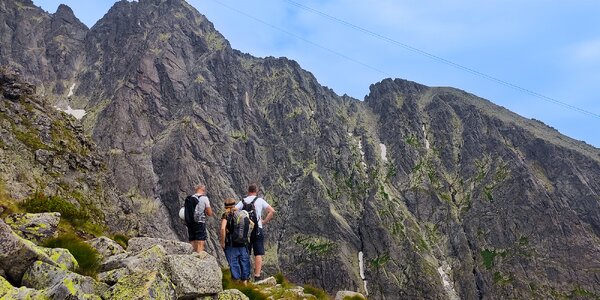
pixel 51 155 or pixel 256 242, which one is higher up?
pixel 51 155

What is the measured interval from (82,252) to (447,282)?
Answer: 186m

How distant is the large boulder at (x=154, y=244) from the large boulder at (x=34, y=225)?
6.71ft

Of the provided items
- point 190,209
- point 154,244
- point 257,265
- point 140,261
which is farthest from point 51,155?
point 140,261

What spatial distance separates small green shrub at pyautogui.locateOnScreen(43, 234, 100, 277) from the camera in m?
9.71

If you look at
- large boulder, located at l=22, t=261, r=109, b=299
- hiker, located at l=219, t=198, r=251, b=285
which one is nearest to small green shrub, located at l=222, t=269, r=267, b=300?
hiker, located at l=219, t=198, r=251, b=285

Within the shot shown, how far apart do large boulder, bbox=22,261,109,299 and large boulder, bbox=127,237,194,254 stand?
4.27 m

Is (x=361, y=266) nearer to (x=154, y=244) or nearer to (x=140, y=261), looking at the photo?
(x=154, y=244)

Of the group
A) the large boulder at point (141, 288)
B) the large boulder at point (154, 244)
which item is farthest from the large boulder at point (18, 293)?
the large boulder at point (154, 244)

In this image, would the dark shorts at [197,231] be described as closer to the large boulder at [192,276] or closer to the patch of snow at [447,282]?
the large boulder at [192,276]

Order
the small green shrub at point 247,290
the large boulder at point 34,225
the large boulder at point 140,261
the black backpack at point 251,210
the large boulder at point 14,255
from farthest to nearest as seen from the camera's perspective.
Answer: the black backpack at point 251,210
the small green shrub at point 247,290
the large boulder at point 34,225
the large boulder at point 140,261
the large boulder at point 14,255

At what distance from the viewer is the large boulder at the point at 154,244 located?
1292 cm

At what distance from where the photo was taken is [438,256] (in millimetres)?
189500

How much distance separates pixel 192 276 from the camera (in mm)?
9875

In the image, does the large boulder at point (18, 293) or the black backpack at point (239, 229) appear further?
the black backpack at point (239, 229)
